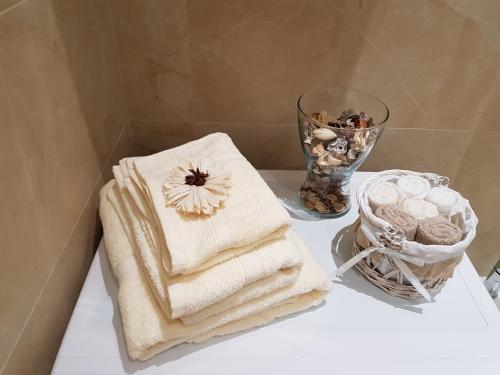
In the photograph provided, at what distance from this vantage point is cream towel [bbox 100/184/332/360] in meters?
0.53

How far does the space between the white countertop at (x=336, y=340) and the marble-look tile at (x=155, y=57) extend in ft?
1.19

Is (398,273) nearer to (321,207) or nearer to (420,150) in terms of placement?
(321,207)

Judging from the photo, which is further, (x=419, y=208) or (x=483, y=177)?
(x=483, y=177)

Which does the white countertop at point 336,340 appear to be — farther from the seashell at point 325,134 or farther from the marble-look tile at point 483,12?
the marble-look tile at point 483,12

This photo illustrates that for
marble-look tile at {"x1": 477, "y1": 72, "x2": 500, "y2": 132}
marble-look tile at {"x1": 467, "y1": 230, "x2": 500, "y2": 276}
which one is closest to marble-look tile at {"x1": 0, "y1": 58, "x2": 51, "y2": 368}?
marble-look tile at {"x1": 477, "y1": 72, "x2": 500, "y2": 132}

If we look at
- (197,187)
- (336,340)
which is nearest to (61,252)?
(197,187)

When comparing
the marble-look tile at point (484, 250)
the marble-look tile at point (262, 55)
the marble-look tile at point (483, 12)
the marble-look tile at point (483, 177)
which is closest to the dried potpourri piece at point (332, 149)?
the marble-look tile at point (262, 55)

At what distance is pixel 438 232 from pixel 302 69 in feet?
1.42

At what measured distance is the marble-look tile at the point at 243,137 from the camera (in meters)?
A: 0.90

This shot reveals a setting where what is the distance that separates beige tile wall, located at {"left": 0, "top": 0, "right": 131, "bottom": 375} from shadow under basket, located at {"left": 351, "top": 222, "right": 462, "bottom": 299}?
0.48 m

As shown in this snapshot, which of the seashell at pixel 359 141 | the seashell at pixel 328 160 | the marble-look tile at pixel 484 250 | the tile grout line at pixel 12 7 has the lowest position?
the marble-look tile at pixel 484 250

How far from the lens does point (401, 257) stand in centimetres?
59

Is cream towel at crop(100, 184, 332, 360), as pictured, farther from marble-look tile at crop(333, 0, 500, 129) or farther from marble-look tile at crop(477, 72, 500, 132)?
marble-look tile at crop(477, 72, 500, 132)

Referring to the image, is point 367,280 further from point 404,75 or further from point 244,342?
point 404,75
